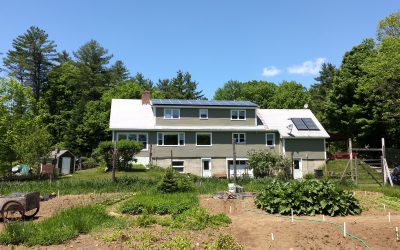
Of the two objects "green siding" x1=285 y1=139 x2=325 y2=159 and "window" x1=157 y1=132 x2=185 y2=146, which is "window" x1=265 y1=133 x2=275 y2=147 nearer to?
"green siding" x1=285 y1=139 x2=325 y2=159

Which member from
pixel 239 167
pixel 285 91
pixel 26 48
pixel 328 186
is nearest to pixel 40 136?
pixel 239 167

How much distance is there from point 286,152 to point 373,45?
677 inches

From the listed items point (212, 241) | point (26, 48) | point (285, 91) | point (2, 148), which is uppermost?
point (26, 48)

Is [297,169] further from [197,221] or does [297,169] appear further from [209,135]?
[197,221]

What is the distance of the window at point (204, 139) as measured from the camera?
121 feet

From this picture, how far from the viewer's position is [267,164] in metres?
33.2

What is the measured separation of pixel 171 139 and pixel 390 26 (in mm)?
22803

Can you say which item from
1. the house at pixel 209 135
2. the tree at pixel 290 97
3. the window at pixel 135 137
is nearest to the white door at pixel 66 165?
the house at pixel 209 135

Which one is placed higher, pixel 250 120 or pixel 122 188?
pixel 250 120

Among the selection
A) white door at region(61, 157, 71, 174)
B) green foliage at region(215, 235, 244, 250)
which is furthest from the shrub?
white door at region(61, 157, 71, 174)

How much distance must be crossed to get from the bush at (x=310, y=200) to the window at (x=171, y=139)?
23571 mm

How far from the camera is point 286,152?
3766cm

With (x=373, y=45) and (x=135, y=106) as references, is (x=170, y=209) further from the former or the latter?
(x=373, y=45)

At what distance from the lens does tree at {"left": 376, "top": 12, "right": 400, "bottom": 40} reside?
35.7 metres
